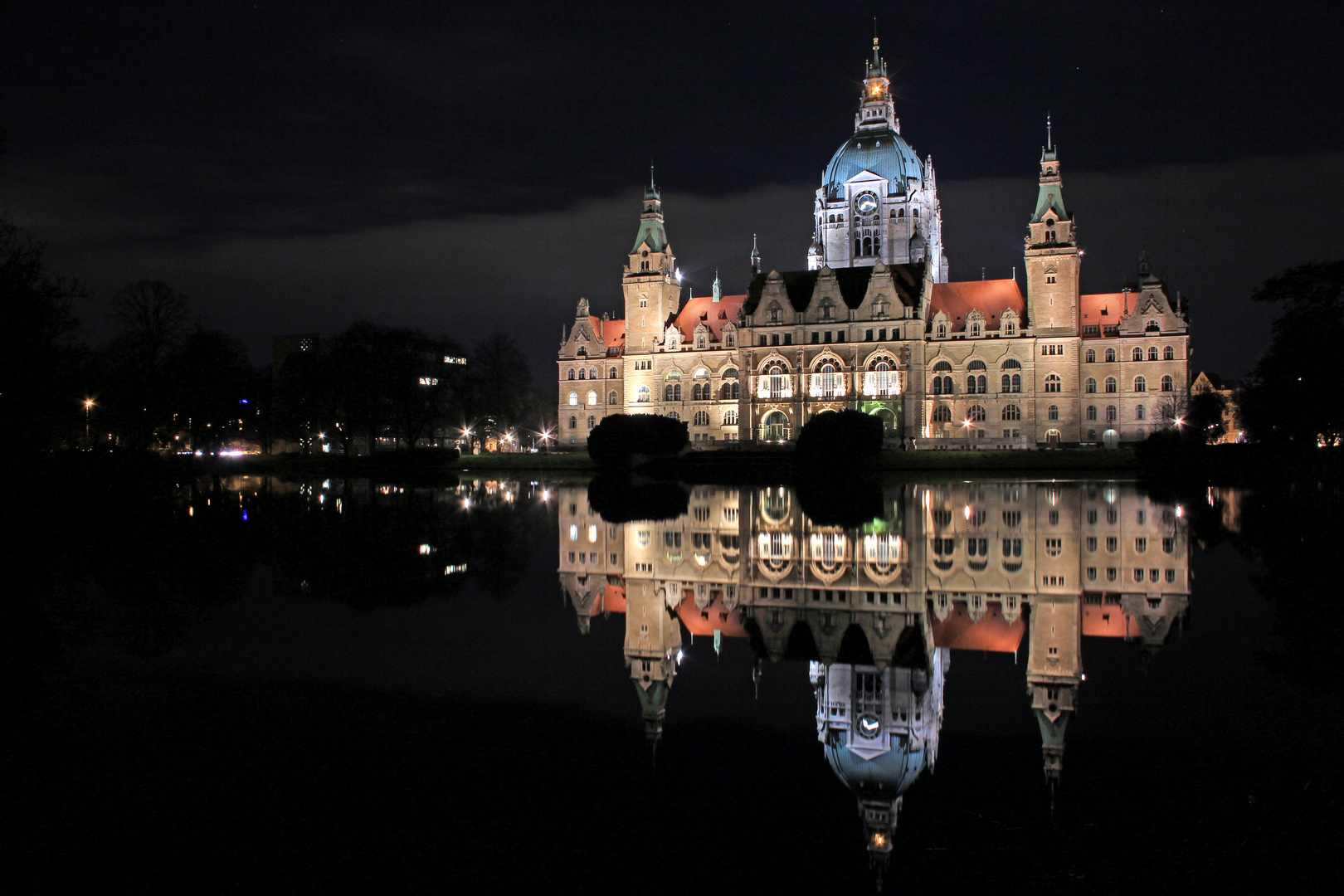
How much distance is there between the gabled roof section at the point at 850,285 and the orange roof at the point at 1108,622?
254 feet

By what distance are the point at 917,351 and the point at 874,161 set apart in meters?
36.7

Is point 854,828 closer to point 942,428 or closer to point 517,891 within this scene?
point 517,891

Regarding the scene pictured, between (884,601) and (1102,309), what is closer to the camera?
(884,601)

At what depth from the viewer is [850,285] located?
91.6 meters

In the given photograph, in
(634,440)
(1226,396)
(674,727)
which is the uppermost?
(1226,396)

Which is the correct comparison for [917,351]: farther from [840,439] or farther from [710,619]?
[710,619]

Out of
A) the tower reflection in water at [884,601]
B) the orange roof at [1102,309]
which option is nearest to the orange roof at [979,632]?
the tower reflection in water at [884,601]

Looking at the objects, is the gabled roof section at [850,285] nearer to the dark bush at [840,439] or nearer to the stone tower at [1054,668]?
the dark bush at [840,439]

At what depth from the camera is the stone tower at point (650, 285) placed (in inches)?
3927

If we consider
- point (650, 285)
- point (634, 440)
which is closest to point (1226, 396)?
point (650, 285)

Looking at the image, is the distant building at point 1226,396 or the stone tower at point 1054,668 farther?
the distant building at point 1226,396

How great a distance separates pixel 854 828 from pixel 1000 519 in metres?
22.9

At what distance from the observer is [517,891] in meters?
5.45

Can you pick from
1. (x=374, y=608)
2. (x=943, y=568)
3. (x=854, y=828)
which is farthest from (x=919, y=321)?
(x=854, y=828)
